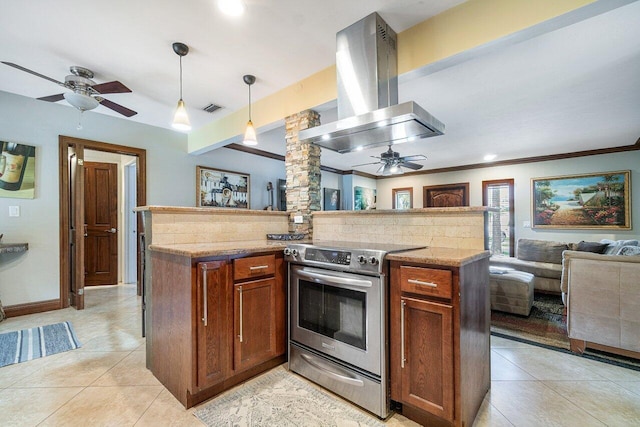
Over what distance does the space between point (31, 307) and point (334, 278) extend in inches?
157

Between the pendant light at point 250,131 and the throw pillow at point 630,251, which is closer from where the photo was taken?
the pendant light at point 250,131

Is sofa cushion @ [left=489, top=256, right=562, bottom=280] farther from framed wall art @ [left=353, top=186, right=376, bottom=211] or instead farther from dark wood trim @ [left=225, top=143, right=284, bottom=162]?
dark wood trim @ [left=225, top=143, right=284, bottom=162]

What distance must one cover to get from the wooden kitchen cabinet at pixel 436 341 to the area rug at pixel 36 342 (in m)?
2.80

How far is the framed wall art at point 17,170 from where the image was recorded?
3.25 metres

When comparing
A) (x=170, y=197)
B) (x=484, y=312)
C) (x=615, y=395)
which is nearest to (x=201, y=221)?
(x=484, y=312)

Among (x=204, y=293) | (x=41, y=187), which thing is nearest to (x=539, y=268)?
(x=204, y=293)

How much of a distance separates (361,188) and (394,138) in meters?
5.94

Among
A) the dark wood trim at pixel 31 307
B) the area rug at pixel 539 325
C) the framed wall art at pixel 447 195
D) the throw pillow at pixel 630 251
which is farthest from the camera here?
the framed wall art at pixel 447 195

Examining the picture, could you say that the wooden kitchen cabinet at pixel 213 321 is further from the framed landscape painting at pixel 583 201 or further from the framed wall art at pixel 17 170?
the framed landscape painting at pixel 583 201

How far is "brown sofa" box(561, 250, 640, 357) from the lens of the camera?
213cm

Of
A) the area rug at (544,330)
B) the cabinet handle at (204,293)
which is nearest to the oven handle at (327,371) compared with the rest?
the cabinet handle at (204,293)

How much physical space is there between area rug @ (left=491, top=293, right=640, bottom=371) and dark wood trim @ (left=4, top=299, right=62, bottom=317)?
513 centimetres

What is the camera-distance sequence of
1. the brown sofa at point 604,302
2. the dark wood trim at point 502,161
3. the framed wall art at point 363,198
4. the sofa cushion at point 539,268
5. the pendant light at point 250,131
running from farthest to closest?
the framed wall art at point 363,198, the dark wood trim at point 502,161, the sofa cushion at point 539,268, the pendant light at point 250,131, the brown sofa at point 604,302

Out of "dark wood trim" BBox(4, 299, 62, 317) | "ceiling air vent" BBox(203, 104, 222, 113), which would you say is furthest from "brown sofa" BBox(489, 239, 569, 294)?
"dark wood trim" BBox(4, 299, 62, 317)
